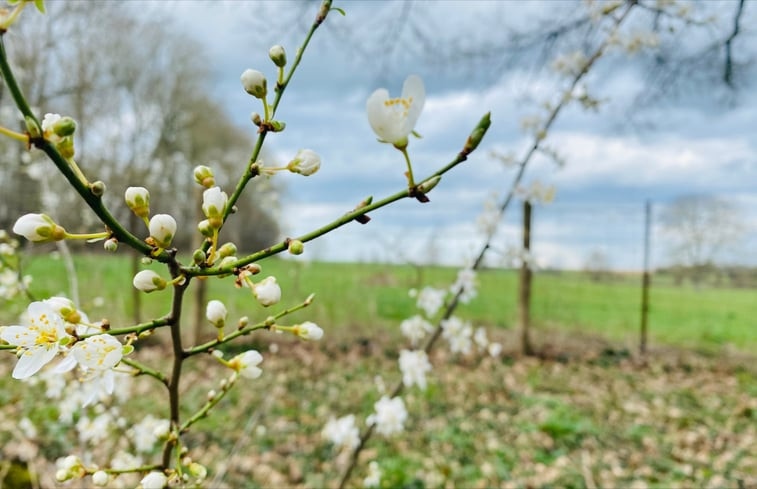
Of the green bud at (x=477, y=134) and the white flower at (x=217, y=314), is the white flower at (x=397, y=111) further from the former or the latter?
the white flower at (x=217, y=314)

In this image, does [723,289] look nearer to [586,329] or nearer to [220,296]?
[586,329]

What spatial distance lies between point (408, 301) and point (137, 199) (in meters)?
6.52

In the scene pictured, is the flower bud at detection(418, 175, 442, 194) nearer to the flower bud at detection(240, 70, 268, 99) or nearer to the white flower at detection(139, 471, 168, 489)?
the flower bud at detection(240, 70, 268, 99)

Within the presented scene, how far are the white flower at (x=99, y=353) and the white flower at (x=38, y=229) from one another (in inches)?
4.8

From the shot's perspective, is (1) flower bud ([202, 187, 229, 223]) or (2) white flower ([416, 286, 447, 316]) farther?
(2) white flower ([416, 286, 447, 316])

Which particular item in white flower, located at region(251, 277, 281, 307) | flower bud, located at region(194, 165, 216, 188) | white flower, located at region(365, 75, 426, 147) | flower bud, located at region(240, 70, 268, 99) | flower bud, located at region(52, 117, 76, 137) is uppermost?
flower bud, located at region(240, 70, 268, 99)

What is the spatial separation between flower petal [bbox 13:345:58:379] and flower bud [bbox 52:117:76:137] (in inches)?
10.2

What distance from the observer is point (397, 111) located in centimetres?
50

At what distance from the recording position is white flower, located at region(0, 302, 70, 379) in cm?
55

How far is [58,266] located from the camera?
7344 millimetres

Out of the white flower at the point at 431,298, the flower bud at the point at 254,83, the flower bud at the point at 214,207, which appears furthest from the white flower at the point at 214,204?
the white flower at the point at 431,298

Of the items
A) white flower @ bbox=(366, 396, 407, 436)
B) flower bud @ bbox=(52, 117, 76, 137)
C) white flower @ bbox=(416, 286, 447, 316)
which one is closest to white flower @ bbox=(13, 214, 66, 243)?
flower bud @ bbox=(52, 117, 76, 137)

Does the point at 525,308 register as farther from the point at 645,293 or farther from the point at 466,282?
the point at 466,282

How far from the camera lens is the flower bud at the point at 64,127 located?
0.42 metres
